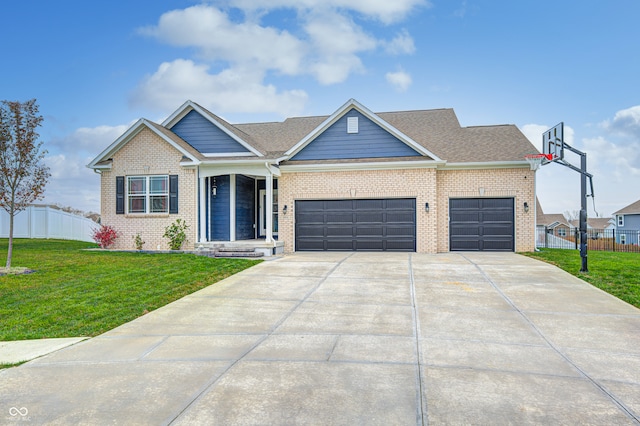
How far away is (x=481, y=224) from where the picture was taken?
55.8 ft

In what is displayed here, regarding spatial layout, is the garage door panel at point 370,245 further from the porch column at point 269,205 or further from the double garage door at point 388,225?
the porch column at point 269,205

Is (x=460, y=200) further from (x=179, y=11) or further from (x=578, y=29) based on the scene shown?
(x=179, y=11)

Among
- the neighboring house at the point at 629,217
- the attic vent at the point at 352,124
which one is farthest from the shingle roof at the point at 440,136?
the neighboring house at the point at 629,217

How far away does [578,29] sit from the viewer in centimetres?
1631

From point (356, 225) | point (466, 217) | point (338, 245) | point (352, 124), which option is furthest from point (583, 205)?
point (352, 124)

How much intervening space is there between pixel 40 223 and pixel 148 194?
39.1 feet

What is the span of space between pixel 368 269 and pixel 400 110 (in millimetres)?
12667

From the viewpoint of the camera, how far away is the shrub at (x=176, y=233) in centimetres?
1584

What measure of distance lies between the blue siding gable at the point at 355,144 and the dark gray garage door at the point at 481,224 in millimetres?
3011

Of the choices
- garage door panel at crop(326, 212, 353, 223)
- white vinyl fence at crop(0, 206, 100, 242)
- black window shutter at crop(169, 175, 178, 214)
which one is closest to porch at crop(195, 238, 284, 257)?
black window shutter at crop(169, 175, 178, 214)

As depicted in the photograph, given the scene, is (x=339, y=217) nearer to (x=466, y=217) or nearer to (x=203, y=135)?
(x=466, y=217)

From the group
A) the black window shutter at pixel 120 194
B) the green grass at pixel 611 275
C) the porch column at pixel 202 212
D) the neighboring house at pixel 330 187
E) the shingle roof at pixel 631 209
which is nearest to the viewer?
the green grass at pixel 611 275

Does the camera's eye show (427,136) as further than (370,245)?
Yes

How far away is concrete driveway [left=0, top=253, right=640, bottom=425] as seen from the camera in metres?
3.68
